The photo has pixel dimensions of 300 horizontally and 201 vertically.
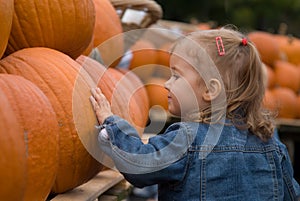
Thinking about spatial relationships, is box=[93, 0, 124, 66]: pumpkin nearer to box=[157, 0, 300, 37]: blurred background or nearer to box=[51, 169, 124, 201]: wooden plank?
box=[51, 169, 124, 201]: wooden plank

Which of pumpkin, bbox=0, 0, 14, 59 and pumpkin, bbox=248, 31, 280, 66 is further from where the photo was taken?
pumpkin, bbox=248, 31, 280, 66

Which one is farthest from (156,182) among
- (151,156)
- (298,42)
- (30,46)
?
(298,42)

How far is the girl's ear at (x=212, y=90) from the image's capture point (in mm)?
1738

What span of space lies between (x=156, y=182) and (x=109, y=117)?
0.24 metres

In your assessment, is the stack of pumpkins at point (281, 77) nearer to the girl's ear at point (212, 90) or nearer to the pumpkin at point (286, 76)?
the pumpkin at point (286, 76)

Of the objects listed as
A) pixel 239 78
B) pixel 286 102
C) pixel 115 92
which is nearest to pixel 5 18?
pixel 115 92

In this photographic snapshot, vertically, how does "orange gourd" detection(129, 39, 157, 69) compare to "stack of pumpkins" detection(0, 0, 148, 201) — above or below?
below

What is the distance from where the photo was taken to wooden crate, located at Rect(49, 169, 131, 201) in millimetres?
1727

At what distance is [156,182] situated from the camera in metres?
1.64

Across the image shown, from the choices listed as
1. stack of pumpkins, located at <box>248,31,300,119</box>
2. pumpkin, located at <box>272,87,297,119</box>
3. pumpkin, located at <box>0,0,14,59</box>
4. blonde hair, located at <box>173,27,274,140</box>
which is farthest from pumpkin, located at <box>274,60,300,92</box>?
pumpkin, located at <box>0,0,14,59</box>

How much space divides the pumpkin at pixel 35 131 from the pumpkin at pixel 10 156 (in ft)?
0.11

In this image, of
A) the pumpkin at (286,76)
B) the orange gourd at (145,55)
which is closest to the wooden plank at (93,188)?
the orange gourd at (145,55)

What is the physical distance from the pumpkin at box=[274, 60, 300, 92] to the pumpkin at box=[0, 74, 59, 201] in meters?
4.84

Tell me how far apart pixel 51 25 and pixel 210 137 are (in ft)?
2.16
